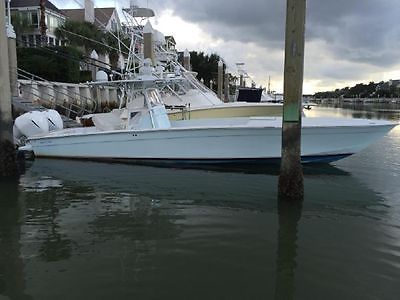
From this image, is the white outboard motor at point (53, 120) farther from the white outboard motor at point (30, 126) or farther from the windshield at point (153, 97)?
the windshield at point (153, 97)

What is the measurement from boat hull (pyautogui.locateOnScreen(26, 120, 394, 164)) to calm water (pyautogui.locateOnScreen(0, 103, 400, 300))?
987 mm

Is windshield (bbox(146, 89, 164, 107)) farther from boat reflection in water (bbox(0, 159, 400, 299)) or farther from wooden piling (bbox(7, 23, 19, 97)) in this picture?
wooden piling (bbox(7, 23, 19, 97))

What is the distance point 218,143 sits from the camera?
438 inches

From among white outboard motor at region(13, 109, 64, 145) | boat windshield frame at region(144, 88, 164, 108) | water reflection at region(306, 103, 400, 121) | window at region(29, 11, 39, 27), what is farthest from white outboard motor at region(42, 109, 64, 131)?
window at region(29, 11, 39, 27)

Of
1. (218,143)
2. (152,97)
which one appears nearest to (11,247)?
(218,143)

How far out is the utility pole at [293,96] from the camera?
729 cm

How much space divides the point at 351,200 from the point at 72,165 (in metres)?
7.17

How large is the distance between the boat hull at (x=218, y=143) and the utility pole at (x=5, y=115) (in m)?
2.37

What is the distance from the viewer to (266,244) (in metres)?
5.84

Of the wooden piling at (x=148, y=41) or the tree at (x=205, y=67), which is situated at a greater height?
the tree at (x=205, y=67)

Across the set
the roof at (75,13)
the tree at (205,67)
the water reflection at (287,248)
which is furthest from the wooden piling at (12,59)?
the roof at (75,13)

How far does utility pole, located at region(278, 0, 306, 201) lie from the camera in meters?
7.29

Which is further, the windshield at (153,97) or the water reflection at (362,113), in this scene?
the water reflection at (362,113)

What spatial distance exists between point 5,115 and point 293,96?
621 cm
